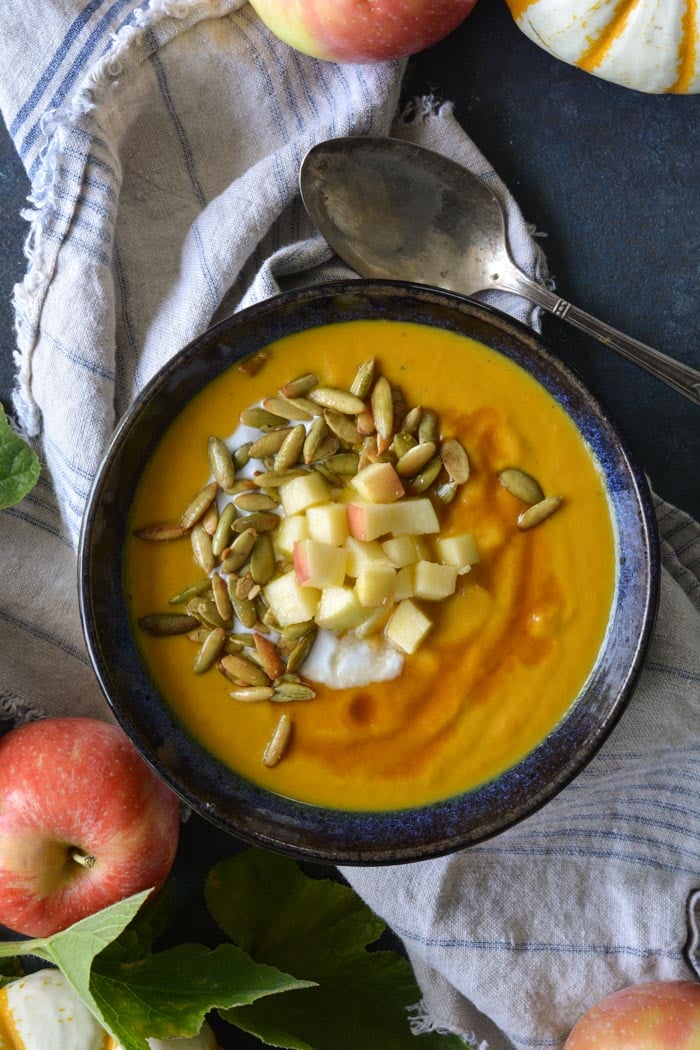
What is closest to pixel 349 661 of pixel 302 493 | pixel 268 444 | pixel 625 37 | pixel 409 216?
pixel 302 493

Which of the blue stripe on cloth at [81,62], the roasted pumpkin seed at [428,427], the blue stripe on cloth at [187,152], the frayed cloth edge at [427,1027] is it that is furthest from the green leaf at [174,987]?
the blue stripe on cloth at [81,62]

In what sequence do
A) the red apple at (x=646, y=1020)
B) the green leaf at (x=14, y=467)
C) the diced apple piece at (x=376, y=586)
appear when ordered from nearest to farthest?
the diced apple piece at (x=376, y=586)
the red apple at (x=646, y=1020)
the green leaf at (x=14, y=467)

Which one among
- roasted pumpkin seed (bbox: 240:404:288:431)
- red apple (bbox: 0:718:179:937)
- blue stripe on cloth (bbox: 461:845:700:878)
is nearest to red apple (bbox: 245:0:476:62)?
roasted pumpkin seed (bbox: 240:404:288:431)

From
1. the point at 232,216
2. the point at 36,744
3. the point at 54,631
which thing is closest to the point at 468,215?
the point at 232,216

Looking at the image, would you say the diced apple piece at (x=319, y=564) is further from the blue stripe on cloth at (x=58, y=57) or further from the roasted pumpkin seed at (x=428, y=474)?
the blue stripe on cloth at (x=58, y=57)

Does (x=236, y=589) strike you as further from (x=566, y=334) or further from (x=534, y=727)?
(x=566, y=334)

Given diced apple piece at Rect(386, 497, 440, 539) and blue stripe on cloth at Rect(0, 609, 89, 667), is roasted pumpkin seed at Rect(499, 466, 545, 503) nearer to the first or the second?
diced apple piece at Rect(386, 497, 440, 539)

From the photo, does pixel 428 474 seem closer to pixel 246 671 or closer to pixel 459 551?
pixel 459 551
